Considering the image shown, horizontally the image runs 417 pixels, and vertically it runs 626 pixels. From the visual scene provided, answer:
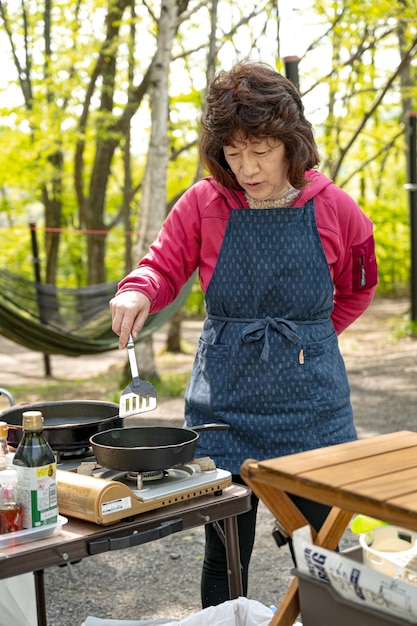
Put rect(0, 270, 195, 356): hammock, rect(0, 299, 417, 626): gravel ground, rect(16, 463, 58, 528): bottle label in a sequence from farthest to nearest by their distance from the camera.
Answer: rect(0, 270, 195, 356): hammock
rect(0, 299, 417, 626): gravel ground
rect(16, 463, 58, 528): bottle label

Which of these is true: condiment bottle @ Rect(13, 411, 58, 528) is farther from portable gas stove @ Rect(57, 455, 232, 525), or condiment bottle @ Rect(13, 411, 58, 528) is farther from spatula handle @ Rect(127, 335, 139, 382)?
spatula handle @ Rect(127, 335, 139, 382)

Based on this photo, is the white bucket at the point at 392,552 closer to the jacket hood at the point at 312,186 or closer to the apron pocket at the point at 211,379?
the apron pocket at the point at 211,379

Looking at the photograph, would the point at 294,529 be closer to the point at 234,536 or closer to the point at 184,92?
the point at 234,536

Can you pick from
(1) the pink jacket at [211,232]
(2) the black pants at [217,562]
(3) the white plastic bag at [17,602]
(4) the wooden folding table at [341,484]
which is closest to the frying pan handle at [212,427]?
(2) the black pants at [217,562]

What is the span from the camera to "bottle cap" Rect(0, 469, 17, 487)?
4.99ft

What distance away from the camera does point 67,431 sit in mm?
1829

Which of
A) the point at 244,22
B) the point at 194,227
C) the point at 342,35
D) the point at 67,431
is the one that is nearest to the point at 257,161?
the point at 194,227

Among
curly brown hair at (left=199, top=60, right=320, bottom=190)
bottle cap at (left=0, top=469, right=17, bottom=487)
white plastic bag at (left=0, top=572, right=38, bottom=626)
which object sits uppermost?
curly brown hair at (left=199, top=60, right=320, bottom=190)

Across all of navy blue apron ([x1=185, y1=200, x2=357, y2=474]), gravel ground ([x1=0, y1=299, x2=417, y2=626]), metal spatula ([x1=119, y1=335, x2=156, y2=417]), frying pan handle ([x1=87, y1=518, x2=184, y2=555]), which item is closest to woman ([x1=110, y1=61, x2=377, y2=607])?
navy blue apron ([x1=185, y1=200, x2=357, y2=474])

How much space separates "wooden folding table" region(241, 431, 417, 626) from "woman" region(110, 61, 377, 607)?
1.47ft

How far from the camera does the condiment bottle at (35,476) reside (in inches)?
59.2

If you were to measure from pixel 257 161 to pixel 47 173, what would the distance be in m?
11.1

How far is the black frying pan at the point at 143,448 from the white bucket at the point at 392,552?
399 millimetres

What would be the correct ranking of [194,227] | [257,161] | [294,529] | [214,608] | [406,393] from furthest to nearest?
[406,393] → [194,227] → [257,161] → [214,608] → [294,529]
